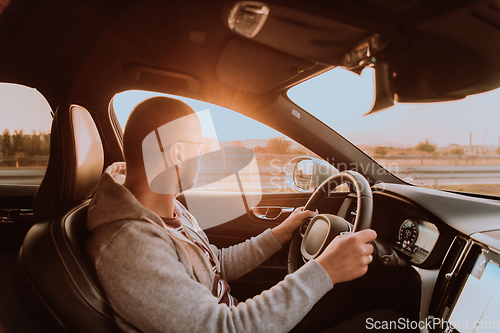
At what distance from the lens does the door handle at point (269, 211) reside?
2816 millimetres

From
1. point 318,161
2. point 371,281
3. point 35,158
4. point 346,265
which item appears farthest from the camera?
point 35,158

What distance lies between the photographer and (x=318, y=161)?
2.50 metres

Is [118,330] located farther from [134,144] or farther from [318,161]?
[318,161]

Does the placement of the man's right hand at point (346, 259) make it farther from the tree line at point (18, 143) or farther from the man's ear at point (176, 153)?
the tree line at point (18, 143)

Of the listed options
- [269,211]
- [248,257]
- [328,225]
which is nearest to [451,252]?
[328,225]

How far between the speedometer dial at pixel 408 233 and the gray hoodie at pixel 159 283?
0.89 meters

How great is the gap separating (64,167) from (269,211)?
1818 millimetres

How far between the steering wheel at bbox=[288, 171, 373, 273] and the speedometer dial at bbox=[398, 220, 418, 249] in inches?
19.7

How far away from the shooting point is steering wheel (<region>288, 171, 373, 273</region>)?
4.63 feet

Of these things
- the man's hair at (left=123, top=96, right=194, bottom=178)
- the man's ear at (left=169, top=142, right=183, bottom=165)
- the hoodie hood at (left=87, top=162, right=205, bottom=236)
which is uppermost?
the man's hair at (left=123, top=96, right=194, bottom=178)

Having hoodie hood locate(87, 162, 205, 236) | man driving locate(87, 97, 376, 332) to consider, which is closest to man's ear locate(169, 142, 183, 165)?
man driving locate(87, 97, 376, 332)

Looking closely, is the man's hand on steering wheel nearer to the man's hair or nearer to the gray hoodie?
the gray hoodie

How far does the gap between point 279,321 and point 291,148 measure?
1.72 meters

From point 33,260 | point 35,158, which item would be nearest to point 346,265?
point 33,260
